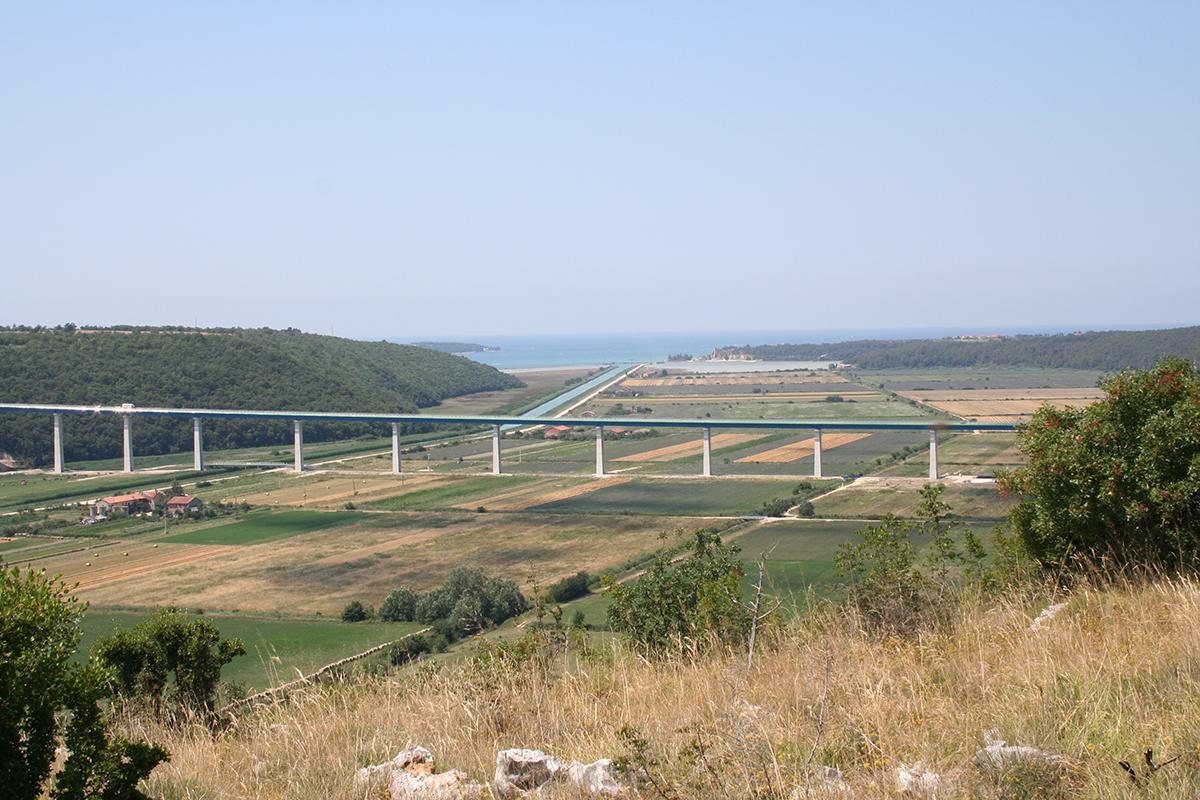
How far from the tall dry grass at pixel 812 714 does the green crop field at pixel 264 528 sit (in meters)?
38.4

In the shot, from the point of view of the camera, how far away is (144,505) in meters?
51.4

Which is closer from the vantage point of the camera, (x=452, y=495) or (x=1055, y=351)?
(x=452, y=495)

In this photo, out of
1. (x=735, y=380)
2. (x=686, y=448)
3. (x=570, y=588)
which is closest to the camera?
(x=570, y=588)

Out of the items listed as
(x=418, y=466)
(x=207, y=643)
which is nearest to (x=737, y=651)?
(x=207, y=643)

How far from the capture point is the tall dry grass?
4094 mm

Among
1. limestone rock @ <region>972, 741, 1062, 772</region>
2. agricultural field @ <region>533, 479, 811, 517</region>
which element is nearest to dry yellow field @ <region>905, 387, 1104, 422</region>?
agricultural field @ <region>533, 479, 811, 517</region>

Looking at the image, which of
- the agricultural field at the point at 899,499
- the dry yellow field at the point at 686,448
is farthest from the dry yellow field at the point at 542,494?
the agricultural field at the point at 899,499

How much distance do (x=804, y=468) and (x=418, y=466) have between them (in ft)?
99.7

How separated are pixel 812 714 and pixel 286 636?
78.4ft

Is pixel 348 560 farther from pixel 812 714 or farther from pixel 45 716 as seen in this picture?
pixel 812 714

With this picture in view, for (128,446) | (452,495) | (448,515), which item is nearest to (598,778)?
(448,515)

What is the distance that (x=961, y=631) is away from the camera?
6.82 meters

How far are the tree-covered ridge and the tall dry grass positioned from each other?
91.0 metres

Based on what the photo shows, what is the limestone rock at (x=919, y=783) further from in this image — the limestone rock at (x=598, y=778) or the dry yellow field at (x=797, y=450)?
the dry yellow field at (x=797, y=450)
